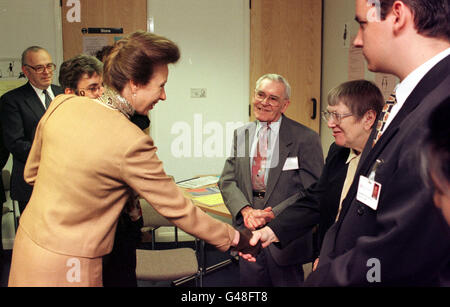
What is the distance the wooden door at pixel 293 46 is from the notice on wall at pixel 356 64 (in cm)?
68

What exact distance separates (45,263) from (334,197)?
4.27 ft

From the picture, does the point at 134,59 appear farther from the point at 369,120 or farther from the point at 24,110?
the point at 24,110

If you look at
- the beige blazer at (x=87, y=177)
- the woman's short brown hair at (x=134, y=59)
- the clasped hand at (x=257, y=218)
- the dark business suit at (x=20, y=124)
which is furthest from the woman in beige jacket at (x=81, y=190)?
the dark business suit at (x=20, y=124)

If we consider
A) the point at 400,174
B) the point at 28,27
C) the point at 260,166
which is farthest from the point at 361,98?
the point at 28,27

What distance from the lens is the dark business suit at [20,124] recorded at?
3.06 m

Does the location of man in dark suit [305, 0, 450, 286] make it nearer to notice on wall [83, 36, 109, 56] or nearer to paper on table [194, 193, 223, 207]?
paper on table [194, 193, 223, 207]

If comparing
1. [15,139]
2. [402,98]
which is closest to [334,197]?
[402,98]

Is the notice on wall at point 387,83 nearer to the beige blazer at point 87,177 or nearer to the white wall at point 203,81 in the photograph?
the white wall at point 203,81

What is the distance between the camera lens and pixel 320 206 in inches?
78.4

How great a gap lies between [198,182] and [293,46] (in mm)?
2037

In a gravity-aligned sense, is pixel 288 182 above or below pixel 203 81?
below

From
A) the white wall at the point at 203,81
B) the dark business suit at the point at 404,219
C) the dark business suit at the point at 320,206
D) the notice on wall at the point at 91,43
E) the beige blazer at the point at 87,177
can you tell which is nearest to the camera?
the dark business suit at the point at 404,219

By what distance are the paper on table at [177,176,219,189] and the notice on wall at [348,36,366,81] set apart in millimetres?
1681
